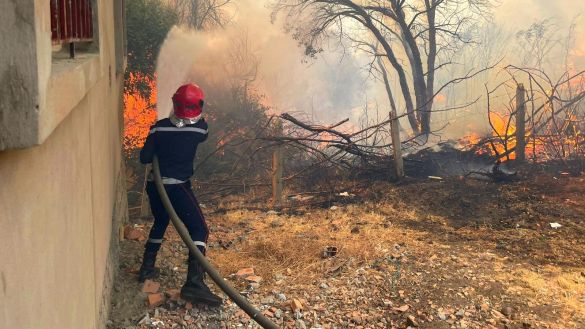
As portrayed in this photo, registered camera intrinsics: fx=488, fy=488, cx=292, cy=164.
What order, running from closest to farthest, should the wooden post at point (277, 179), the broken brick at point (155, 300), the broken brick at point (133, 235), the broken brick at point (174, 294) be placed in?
the broken brick at point (155, 300)
the broken brick at point (174, 294)
the broken brick at point (133, 235)
the wooden post at point (277, 179)

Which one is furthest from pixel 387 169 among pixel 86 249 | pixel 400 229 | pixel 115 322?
pixel 86 249

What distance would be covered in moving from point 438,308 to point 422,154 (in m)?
6.77

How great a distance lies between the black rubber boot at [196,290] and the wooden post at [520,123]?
303 inches

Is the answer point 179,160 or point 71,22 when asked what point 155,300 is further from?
point 71,22

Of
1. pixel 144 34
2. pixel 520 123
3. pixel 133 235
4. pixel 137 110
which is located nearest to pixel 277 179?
pixel 133 235

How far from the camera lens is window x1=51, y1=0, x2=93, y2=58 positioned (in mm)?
1730

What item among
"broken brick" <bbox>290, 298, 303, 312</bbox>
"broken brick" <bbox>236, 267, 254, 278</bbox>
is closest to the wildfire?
"broken brick" <bbox>236, 267, 254, 278</bbox>

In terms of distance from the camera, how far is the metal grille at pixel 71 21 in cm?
173

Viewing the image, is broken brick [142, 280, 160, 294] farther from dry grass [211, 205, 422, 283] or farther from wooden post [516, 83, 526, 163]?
wooden post [516, 83, 526, 163]

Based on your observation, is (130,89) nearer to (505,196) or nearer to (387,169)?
(387,169)

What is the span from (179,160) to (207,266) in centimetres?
95

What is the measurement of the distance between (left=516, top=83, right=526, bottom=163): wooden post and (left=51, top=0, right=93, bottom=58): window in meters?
8.58

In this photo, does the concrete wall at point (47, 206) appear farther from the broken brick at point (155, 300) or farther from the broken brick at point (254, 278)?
the broken brick at point (254, 278)

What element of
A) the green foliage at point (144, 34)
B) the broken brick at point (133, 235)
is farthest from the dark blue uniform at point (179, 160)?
the green foliage at point (144, 34)
